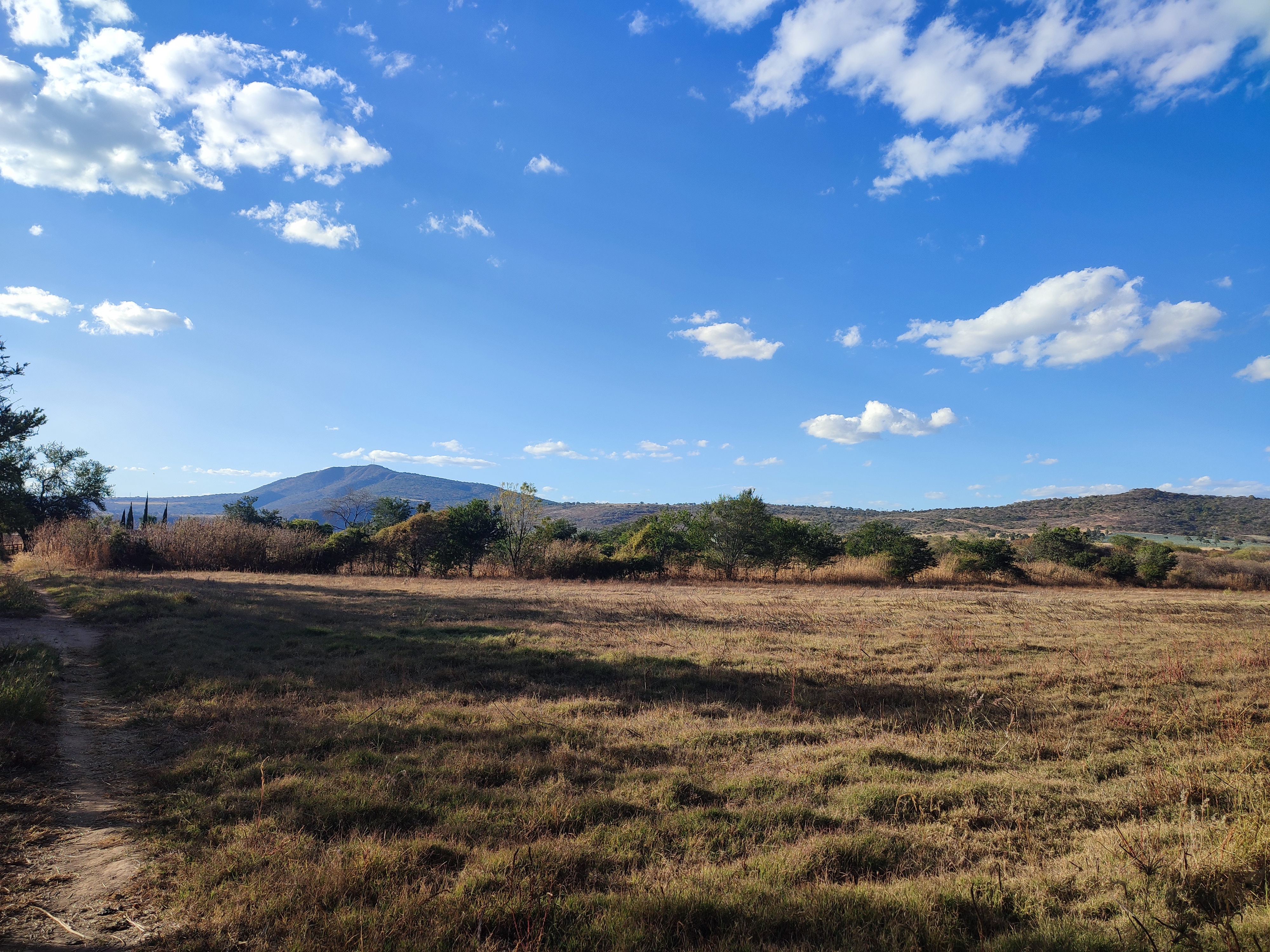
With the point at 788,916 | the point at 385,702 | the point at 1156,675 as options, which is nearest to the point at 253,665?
the point at 385,702

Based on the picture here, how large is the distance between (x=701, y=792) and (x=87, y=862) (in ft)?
17.7

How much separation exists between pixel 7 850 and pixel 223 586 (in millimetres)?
24808

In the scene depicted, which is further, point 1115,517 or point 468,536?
point 1115,517

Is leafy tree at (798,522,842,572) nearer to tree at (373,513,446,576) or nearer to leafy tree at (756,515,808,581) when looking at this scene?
leafy tree at (756,515,808,581)

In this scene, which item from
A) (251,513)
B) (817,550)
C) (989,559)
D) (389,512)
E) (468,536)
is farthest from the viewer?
(251,513)

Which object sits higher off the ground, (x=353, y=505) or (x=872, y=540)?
(x=353, y=505)

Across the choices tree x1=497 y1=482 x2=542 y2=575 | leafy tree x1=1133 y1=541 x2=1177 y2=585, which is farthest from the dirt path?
leafy tree x1=1133 y1=541 x2=1177 y2=585

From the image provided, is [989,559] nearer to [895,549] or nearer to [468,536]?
[895,549]

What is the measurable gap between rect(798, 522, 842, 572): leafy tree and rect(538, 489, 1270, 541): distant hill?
133ft

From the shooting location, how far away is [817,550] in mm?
37312

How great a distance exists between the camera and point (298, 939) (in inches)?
139

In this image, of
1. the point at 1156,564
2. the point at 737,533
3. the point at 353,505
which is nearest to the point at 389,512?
the point at 353,505

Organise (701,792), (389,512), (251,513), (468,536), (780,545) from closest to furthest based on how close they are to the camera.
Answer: (701,792) < (780,545) < (468,536) < (389,512) < (251,513)

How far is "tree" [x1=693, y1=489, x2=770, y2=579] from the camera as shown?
38.1m
